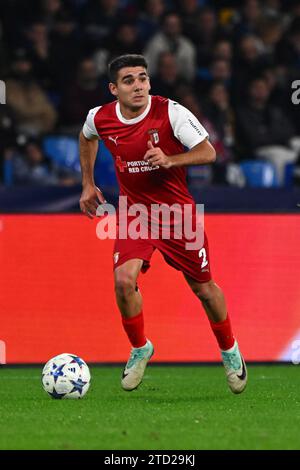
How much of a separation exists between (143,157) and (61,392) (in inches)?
59.9

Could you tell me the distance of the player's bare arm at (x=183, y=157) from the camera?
24.5ft

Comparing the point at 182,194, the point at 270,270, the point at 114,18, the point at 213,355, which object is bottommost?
the point at 213,355

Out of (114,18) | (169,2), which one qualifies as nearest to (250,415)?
(114,18)

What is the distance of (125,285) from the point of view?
26.0 ft

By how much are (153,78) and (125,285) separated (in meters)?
6.69

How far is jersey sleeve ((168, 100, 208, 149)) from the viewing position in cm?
789

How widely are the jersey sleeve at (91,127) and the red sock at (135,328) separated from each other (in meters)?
1.20

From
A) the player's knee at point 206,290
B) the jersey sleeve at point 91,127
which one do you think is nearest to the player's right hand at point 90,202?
the jersey sleeve at point 91,127

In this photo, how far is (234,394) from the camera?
8.33 m

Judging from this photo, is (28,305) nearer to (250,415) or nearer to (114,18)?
(250,415)
